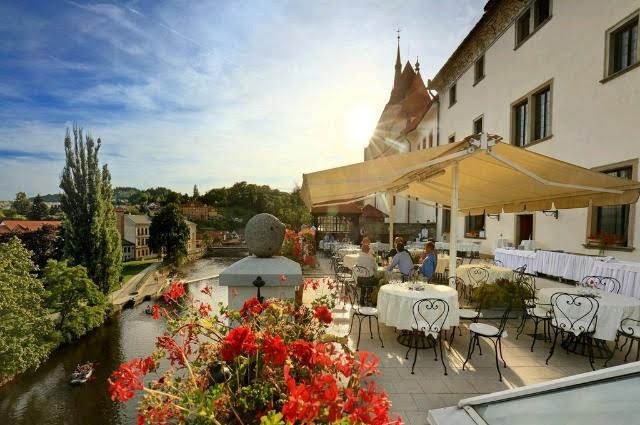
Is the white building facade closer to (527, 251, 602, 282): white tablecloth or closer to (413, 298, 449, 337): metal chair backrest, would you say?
(527, 251, 602, 282): white tablecloth

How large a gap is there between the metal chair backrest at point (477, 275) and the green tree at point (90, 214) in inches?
1268

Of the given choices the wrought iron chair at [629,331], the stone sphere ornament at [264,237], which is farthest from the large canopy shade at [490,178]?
the wrought iron chair at [629,331]

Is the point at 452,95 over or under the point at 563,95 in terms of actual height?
over

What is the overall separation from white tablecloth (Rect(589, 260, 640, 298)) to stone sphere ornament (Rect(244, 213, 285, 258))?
779 centimetres

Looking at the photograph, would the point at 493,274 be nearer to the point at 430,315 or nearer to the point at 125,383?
the point at 430,315

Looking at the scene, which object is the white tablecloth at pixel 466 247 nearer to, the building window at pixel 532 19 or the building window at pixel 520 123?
the building window at pixel 520 123

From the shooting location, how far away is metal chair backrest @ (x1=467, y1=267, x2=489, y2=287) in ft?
25.7

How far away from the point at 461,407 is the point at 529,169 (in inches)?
220

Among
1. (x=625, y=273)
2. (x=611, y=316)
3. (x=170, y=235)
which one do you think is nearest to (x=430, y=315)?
(x=611, y=316)

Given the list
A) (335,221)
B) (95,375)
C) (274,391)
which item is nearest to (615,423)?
(274,391)

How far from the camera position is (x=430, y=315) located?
464 centimetres

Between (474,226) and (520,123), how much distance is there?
5.69m

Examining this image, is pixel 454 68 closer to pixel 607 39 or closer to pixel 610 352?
pixel 607 39

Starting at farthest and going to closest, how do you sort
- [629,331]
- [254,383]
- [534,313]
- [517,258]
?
[517,258]
[534,313]
[629,331]
[254,383]
